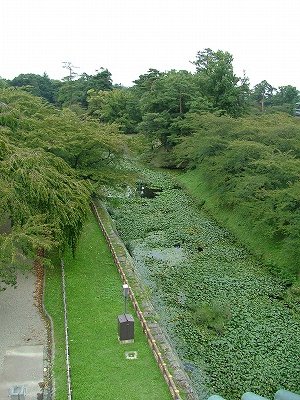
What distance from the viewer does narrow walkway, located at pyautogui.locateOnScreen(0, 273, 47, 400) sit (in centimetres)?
1354

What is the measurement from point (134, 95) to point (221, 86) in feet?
59.0

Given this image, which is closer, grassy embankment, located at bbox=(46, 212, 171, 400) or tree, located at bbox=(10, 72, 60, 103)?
grassy embankment, located at bbox=(46, 212, 171, 400)

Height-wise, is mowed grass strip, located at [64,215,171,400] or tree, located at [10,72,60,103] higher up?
tree, located at [10,72,60,103]

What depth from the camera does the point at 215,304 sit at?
2005 cm

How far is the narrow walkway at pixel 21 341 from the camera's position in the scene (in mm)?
13539

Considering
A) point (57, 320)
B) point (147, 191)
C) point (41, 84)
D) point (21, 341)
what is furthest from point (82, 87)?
point (21, 341)

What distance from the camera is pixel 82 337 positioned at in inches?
625

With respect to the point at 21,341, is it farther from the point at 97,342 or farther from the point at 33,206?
the point at 33,206

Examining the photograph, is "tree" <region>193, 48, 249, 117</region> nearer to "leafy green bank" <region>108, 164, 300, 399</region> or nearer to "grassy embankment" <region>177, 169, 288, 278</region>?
"grassy embankment" <region>177, 169, 288, 278</region>

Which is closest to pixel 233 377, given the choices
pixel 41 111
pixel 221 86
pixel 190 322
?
pixel 190 322

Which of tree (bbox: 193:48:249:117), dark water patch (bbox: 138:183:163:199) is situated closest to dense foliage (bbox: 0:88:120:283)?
dark water patch (bbox: 138:183:163:199)

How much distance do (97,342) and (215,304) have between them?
641cm

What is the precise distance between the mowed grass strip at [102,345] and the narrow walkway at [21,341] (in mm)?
1059

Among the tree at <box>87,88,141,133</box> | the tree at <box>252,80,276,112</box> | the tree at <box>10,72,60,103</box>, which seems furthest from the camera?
the tree at <box>10,72,60,103</box>
